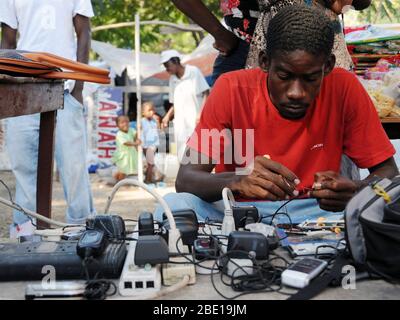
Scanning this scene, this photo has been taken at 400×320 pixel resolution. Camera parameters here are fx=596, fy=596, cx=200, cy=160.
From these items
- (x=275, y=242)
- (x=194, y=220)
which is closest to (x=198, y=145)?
(x=194, y=220)

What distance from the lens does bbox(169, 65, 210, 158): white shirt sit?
1050cm

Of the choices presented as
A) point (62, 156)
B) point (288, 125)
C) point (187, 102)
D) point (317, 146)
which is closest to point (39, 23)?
point (62, 156)

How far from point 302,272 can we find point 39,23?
2995 mm

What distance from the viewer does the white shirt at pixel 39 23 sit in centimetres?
402

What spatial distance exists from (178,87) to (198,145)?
8.16m

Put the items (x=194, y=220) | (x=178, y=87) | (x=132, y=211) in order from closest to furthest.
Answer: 1. (x=194, y=220)
2. (x=132, y=211)
3. (x=178, y=87)

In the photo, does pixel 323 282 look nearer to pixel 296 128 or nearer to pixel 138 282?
pixel 138 282

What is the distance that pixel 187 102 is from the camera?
34.7 ft

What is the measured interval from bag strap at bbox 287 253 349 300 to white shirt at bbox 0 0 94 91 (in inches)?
105

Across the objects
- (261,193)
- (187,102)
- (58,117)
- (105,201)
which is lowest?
(105,201)

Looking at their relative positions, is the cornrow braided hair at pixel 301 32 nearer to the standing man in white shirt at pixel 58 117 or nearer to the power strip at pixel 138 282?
the power strip at pixel 138 282

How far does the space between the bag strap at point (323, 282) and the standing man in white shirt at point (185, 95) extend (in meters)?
8.46
